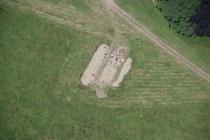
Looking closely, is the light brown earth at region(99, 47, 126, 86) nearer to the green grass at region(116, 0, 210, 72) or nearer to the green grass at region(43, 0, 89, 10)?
the green grass at region(116, 0, 210, 72)

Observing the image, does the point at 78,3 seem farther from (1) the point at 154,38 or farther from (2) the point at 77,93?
(2) the point at 77,93

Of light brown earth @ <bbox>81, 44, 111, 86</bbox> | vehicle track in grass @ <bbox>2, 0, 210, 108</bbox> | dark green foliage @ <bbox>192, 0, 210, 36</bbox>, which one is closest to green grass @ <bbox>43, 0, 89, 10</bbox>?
vehicle track in grass @ <bbox>2, 0, 210, 108</bbox>

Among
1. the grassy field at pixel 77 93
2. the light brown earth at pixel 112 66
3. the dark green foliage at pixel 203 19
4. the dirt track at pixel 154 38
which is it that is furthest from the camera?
the dirt track at pixel 154 38

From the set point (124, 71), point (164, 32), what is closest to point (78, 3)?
point (124, 71)

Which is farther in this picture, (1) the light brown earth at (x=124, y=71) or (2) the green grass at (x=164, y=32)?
(2) the green grass at (x=164, y=32)

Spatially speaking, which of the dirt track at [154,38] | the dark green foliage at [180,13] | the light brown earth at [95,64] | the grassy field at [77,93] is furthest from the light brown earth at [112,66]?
the dark green foliage at [180,13]

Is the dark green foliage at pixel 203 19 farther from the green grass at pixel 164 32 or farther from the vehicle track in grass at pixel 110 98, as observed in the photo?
the vehicle track in grass at pixel 110 98
